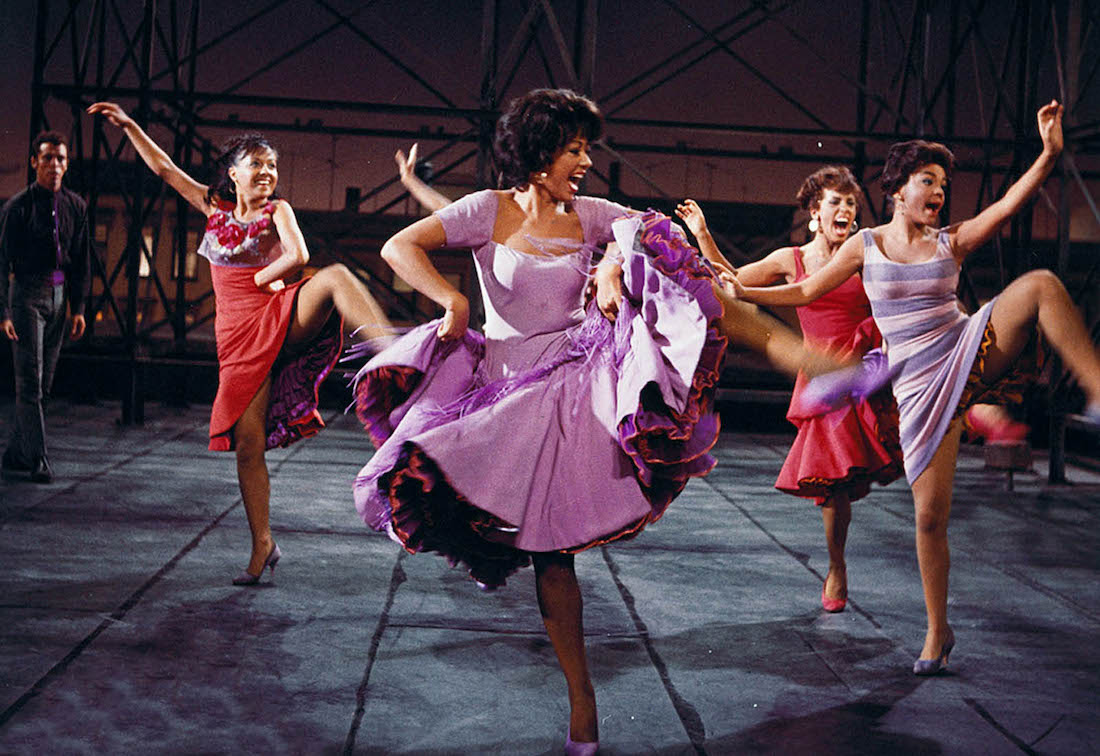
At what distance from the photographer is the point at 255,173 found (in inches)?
165

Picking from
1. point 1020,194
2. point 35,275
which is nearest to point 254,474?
point 35,275

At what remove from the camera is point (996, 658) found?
11.7ft

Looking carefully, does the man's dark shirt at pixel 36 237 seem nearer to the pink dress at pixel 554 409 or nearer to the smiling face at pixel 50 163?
the smiling face at pixel 50 163

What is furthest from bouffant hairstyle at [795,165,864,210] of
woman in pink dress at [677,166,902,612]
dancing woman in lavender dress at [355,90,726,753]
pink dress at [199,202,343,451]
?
pink dress at [199,202,343,451]

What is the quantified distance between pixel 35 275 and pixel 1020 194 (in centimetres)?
484

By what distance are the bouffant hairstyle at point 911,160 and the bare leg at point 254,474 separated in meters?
2.29

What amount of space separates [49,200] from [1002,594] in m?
5.00

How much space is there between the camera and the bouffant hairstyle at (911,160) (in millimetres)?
3514

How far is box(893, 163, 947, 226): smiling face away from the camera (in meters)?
3.50

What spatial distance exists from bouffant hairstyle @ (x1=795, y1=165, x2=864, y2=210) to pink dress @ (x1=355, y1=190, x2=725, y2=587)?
176cm

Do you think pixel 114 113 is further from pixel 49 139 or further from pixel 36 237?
pixel 36 237

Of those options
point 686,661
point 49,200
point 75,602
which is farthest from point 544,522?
point 49,200

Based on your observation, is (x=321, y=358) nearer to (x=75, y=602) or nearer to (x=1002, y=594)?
(x=75, y=602)

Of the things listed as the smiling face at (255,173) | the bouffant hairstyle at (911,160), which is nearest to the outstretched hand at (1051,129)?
the bouffant hairstyle at (911,160)
